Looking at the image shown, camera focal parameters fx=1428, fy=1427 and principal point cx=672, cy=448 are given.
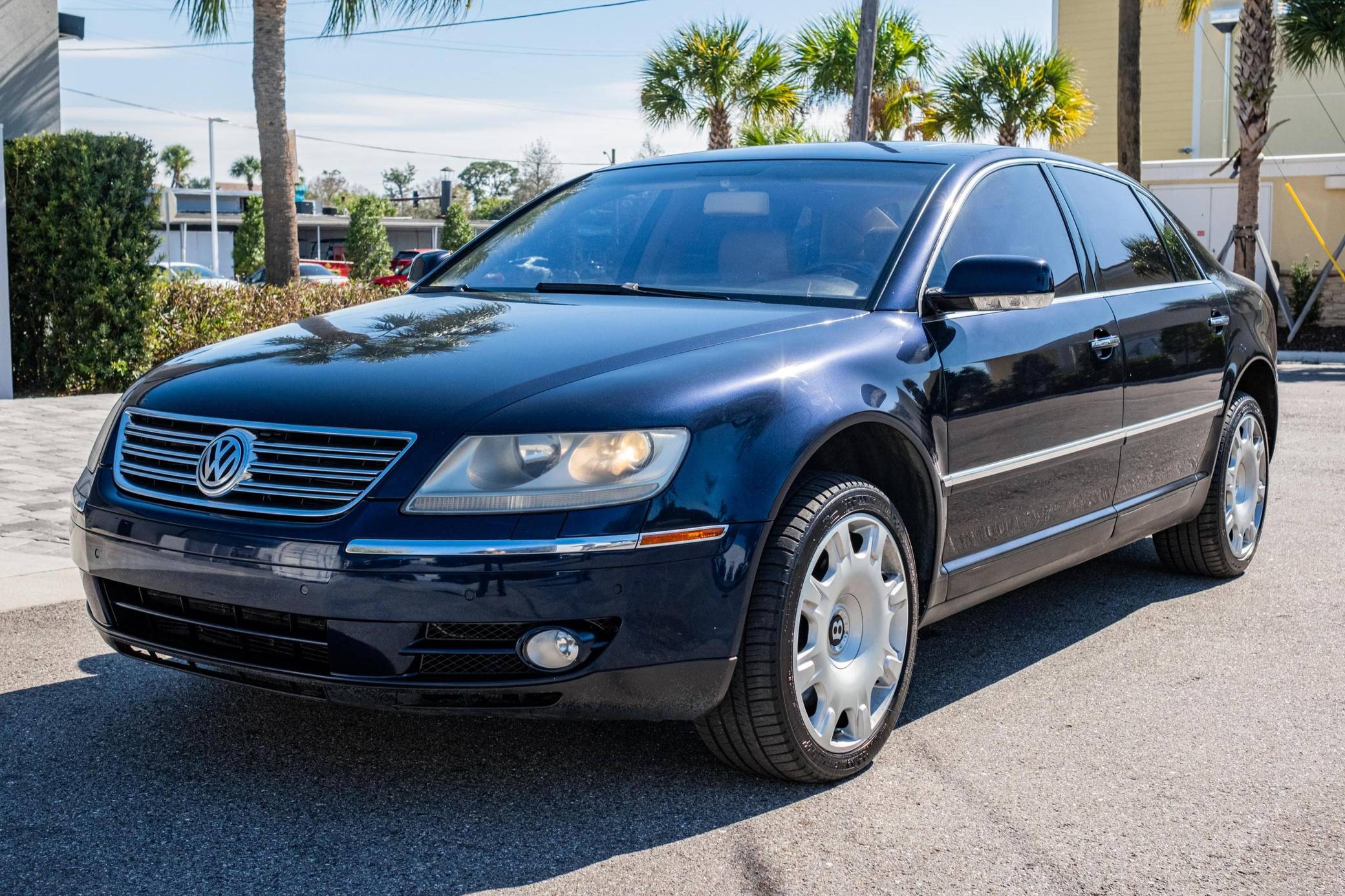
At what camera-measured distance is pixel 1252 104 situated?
19.6m

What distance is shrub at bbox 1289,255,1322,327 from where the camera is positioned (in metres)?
20.2

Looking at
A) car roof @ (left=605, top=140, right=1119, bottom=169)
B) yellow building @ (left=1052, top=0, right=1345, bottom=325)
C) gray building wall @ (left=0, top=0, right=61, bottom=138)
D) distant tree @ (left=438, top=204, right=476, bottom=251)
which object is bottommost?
car roof @ (left=605, top=140, right=1119, bottom=169)

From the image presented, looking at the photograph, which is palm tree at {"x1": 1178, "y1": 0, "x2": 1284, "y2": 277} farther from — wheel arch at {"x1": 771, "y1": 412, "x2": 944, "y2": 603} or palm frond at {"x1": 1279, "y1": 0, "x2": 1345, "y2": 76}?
wheel arch at {"x1": 771, "y1": 412, "x2": 944, "y2": 603}

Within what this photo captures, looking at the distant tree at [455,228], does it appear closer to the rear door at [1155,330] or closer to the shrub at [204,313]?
the shrub at [204,313]

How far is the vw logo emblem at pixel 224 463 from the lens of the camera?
3.21 meters

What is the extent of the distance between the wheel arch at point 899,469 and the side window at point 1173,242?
7.02 ft

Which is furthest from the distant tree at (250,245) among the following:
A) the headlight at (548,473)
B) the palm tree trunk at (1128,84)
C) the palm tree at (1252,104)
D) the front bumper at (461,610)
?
the headlight at (548,473)

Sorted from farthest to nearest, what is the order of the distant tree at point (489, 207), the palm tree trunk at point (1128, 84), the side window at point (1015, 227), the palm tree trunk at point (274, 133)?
the distant tree at point (489, 207), the palm tree trunk at point (1128, 84), the palm tree trunk at point (274, 133), the side window at point (1015, 227)

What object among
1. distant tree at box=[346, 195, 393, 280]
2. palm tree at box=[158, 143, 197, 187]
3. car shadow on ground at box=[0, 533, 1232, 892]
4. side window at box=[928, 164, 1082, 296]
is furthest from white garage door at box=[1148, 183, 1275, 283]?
palm tree at box=[158, 143, 197, 187]

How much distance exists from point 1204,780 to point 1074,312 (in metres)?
1.58

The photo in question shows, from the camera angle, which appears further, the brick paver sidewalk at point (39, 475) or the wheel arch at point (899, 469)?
the brick paver sidewalk at point (39, 475)

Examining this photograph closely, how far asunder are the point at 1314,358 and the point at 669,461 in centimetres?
1741

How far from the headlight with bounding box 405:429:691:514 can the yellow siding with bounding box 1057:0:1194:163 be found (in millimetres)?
31374

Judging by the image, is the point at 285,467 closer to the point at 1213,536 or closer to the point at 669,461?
the point at 669,461
